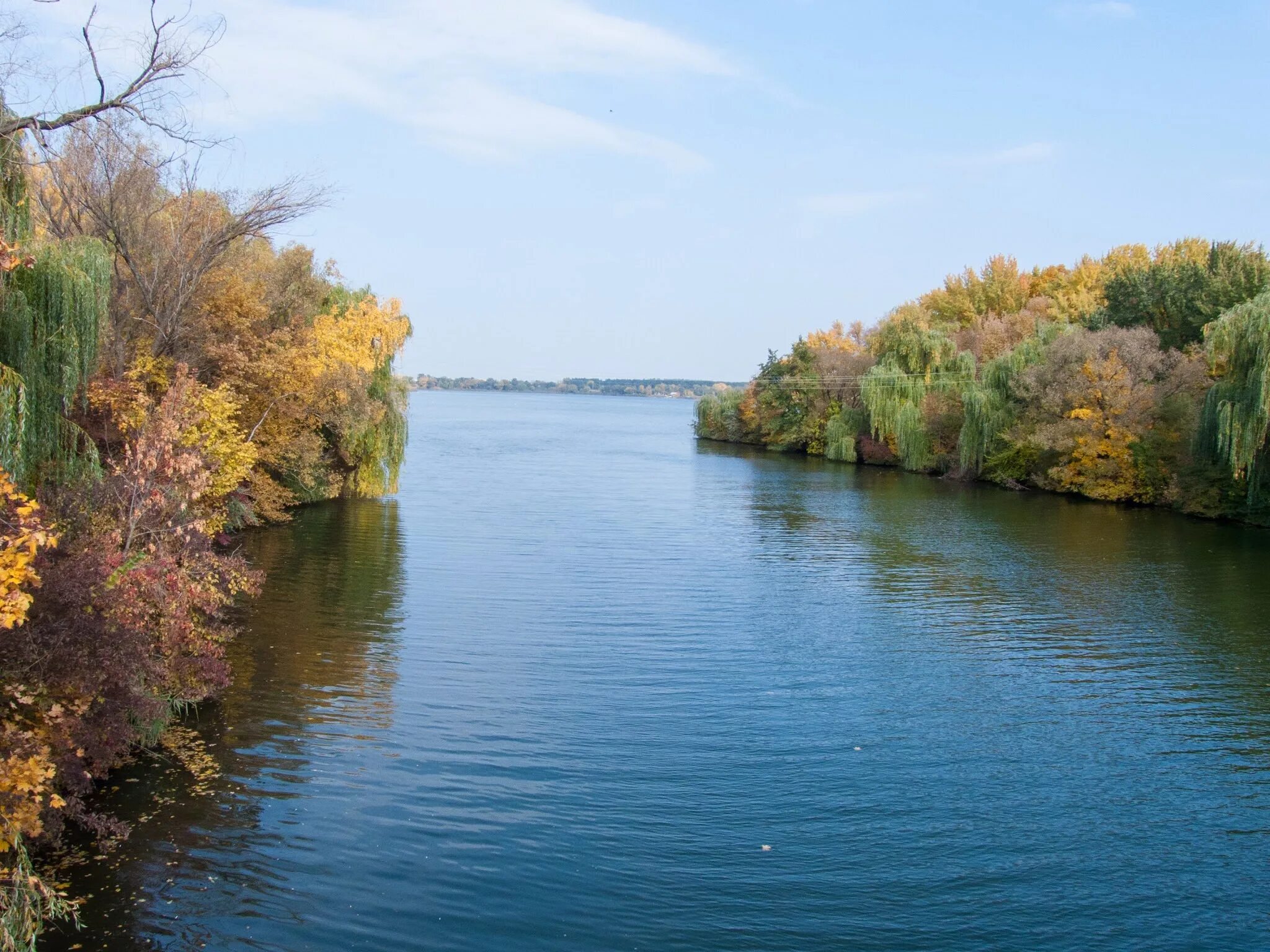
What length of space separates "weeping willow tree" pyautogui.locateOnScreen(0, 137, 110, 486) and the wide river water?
4440 mm

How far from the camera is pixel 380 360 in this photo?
125 ft

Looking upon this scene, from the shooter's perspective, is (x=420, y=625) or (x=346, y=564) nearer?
(x=420, y=625)

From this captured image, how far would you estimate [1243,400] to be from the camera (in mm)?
37062

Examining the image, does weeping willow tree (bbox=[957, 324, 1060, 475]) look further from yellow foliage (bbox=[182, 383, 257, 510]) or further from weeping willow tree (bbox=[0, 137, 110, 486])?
weeping willow tree (bbox=[0, 137, 110, 486])

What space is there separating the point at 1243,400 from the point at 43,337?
1535 inches

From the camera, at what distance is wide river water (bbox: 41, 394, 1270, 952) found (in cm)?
972

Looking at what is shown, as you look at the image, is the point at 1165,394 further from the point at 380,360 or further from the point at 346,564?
the point at 346,564

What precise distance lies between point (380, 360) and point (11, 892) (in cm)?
3133

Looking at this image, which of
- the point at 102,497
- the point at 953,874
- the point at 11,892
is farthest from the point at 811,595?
the point at 11,892

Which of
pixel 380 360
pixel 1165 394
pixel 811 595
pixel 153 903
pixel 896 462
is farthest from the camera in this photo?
pixel 896 462

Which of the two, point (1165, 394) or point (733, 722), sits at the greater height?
point (1165, 394)

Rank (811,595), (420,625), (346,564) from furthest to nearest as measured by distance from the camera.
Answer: (346,564)
(811,595)
(420,625)

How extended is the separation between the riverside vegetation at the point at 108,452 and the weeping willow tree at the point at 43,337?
3 cm

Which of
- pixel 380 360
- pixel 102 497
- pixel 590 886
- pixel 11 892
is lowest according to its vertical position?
pixel 590 886
